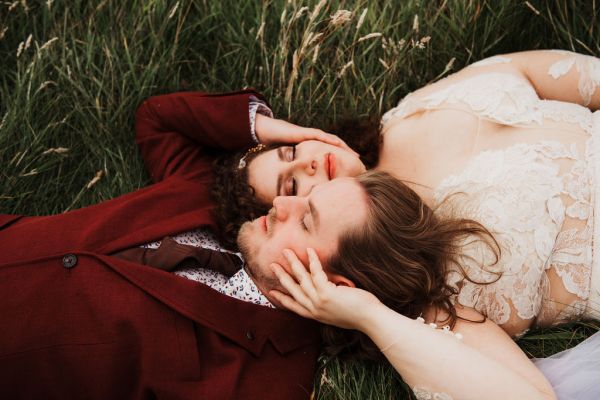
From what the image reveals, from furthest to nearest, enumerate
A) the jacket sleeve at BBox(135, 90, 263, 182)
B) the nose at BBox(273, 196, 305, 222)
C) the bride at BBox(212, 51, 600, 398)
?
the jacket sleeve at BBox(135, 90, 263, 182)
the nose at BBox(273, 196, 305, 222)
the bride at BBox(212, 51, 600, 398)

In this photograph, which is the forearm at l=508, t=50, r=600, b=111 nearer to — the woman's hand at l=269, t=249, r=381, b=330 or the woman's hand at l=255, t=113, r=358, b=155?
the woman's hand at l=255, t=113, r=358, b=155

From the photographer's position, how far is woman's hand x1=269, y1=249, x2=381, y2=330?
2609 mm

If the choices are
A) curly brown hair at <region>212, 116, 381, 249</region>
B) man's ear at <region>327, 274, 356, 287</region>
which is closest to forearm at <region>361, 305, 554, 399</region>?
man's ear at <region>327, 274, 356, 287</region>

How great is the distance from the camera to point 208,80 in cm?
405

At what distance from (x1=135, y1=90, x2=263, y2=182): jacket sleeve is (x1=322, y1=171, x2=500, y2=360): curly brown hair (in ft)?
3.55

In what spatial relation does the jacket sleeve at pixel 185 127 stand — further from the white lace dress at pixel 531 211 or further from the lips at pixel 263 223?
the white lace dress at pixel 531 211

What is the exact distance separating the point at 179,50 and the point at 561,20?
286 centimetres

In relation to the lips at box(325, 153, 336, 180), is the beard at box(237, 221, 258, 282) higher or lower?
lower

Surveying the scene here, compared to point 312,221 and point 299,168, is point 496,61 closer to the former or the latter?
point 299,168

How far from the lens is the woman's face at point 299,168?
10.1 feet

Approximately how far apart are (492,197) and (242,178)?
151cm

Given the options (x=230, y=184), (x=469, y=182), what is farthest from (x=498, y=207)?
(x=230, y=184)

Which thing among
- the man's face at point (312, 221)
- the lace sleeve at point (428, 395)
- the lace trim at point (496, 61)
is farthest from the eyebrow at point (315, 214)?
the lace trim at point (496, 61)

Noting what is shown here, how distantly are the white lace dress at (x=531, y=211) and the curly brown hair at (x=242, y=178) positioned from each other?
24.3 inches
